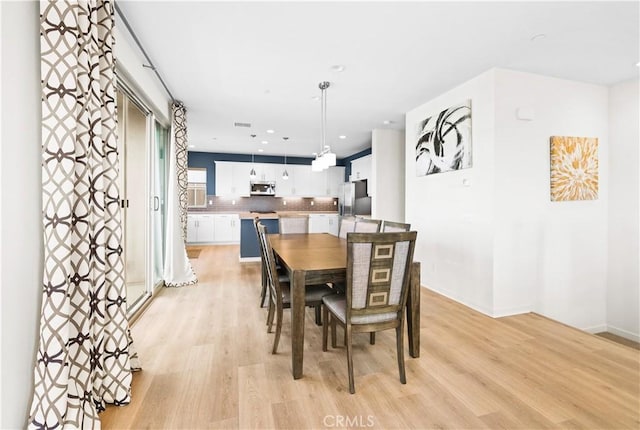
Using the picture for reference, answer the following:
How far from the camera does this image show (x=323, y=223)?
8.70 metres

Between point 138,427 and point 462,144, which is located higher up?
point 462,144

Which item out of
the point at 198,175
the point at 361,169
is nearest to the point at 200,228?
the point at 198,175

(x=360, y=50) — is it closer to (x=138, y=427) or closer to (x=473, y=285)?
(x=473, y=285)

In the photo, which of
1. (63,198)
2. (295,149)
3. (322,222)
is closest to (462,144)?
(63,198)

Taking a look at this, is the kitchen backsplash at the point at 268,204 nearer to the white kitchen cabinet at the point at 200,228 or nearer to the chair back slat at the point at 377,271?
the white kitchen cabinet at the point at 200,228

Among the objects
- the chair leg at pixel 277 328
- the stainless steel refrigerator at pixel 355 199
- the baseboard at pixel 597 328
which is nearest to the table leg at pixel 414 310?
the chair leg at pixel 277 328

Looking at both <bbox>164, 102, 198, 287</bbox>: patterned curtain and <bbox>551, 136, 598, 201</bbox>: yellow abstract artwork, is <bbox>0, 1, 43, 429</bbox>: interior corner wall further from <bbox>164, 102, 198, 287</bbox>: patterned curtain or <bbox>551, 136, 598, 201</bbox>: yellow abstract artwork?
<bbox>551, 136, 598, 201</bbox>: yellow abstract artwork

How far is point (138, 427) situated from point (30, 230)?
111cm

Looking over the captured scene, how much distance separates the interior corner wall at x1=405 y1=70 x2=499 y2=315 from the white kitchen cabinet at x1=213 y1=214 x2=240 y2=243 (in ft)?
18.2

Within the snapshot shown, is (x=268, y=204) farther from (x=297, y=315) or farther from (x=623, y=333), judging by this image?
(x=623, y=333)

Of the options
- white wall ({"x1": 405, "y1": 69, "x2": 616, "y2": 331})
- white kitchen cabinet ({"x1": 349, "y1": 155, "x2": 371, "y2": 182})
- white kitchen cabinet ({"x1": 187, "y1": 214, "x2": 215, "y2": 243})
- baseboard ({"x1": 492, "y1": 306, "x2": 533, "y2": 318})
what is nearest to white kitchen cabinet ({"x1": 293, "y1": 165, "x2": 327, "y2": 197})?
white kitchen cabinet ({"x1": 349, "y1": 155, "x2": 371, "y2": 182})

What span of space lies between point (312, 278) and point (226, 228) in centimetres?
687

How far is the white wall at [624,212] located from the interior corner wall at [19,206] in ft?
17.3

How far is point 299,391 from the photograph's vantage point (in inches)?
70.2
